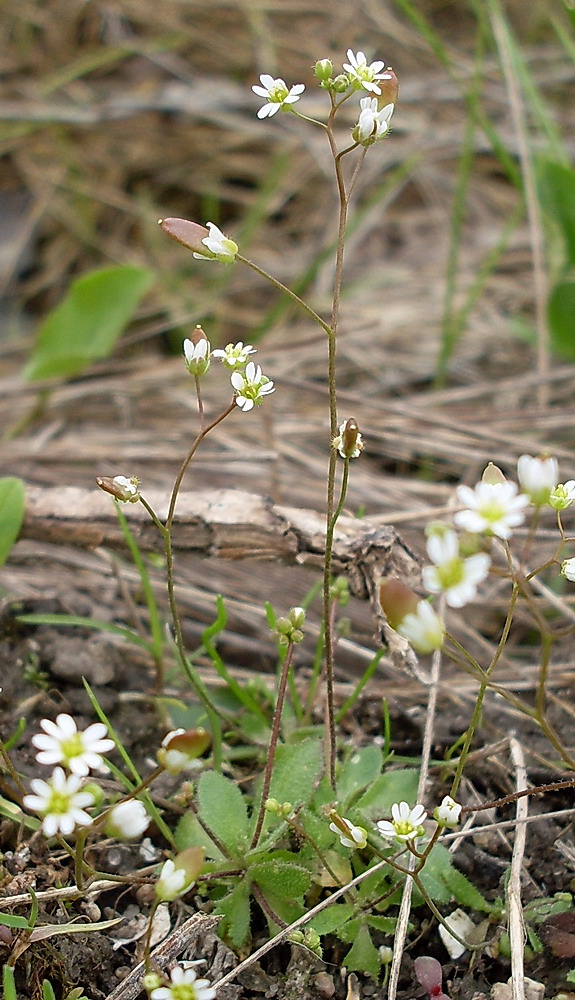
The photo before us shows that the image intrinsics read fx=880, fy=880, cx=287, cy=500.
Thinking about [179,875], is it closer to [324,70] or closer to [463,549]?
[463,549]

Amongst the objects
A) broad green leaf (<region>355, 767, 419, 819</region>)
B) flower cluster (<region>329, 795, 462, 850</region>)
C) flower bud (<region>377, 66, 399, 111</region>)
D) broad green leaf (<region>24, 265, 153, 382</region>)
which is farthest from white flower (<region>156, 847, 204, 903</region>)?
broad green leaf (<region>24, 265, 153, 382</region>)

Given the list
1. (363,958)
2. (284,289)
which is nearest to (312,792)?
(363,958)

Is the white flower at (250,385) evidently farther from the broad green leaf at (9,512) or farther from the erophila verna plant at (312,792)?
the broad green leaf at (9,512)

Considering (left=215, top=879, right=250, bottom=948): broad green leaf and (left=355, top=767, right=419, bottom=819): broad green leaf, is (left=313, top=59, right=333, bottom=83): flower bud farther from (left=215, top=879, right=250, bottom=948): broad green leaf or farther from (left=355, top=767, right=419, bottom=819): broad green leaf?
(left=215, top=879, right=250, bottom=948): broad green leaf

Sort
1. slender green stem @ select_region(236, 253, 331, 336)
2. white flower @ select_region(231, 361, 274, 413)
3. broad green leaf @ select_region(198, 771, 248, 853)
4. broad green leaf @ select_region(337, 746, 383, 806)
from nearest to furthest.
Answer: slender green stem @ select_region(236, 253, 331, 336), white flower @ select_region(231, 361, 274, 413), broad green leaf @ select_region(198, 771, 248, 853), broad green leaf @ select_region(337, 746, 383, 806)

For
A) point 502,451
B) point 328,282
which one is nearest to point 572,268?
point 502,451

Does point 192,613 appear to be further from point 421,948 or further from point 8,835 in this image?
point 421,948
